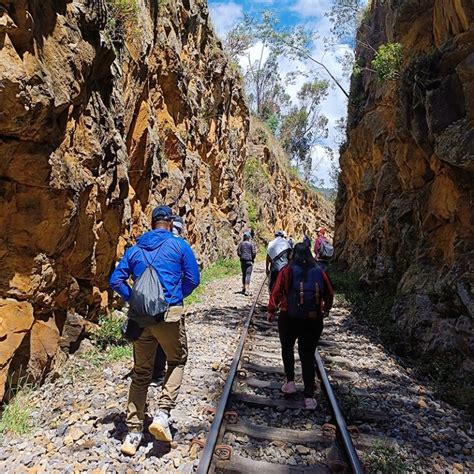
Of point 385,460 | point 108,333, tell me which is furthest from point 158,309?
point 108,333

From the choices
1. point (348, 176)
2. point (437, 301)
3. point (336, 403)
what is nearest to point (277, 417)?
point (336, 403)

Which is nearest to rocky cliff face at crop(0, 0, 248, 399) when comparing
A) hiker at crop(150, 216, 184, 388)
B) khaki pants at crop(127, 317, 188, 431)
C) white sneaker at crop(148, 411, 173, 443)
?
hiker at crop(150, 216, 184, 388)

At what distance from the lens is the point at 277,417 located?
476cm

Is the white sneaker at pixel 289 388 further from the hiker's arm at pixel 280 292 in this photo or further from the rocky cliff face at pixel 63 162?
the rocky cliff face at pixel 63 162

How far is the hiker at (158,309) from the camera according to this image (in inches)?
151

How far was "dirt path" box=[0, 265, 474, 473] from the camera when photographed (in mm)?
3809

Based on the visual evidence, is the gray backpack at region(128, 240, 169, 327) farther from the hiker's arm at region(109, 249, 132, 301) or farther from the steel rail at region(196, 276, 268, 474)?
the steel rail at region(196, 276, 268, 474)

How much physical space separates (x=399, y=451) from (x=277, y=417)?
4.19ft

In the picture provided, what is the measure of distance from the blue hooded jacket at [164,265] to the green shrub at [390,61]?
33.7 feet

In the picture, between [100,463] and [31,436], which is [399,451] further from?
[31,436]

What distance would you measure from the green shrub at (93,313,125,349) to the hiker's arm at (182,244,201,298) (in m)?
2.98

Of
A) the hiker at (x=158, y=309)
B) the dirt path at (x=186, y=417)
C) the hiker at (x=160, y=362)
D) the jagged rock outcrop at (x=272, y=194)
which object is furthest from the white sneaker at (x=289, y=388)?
the jagged rock outcrop at (x=272, y=194)

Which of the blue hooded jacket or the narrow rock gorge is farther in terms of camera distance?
the narrow rock gorge

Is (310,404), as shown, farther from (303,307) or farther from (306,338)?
(303,307)
